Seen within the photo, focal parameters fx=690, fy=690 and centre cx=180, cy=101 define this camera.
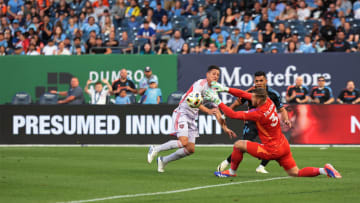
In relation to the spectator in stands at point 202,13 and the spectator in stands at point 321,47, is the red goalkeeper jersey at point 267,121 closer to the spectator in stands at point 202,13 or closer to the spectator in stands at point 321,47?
the spectator in stands at point 321,47

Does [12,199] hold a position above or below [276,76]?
below

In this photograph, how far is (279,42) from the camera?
79.6ft

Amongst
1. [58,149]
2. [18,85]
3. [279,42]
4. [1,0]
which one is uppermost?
[1,0]

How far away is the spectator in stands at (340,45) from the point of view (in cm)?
2334

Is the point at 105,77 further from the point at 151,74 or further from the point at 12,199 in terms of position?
the point at 12,199

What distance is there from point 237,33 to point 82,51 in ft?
18.8

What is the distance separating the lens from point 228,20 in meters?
26.0

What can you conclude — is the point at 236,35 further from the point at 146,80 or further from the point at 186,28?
the point at 146,80

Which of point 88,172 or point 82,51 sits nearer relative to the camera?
point 88,172

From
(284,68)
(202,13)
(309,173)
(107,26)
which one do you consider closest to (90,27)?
(107,26)

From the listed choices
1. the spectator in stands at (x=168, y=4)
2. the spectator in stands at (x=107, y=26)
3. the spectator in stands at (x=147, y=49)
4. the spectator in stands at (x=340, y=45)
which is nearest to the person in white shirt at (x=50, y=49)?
the spectator in stands at (x=107, y=26)

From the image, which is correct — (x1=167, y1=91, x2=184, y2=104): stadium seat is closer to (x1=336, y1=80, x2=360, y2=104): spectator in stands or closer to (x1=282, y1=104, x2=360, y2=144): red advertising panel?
(x1=282, y1=104, x2=360, y2=144): red advertising panel

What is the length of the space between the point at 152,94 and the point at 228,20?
17.4ft

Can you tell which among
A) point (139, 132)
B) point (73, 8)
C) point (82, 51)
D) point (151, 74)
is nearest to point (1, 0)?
point (73, 8)
